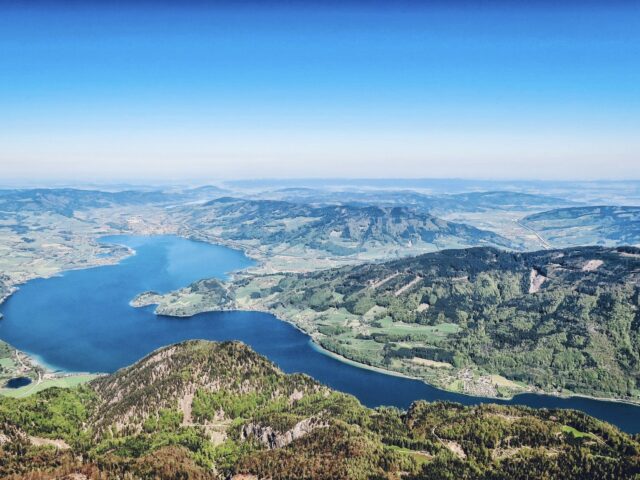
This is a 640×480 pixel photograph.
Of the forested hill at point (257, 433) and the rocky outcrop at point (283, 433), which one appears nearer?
the forested hill at point (257, 433)

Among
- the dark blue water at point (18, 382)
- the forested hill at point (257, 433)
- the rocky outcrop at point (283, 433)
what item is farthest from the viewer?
the dark blue water at point (18, 382)

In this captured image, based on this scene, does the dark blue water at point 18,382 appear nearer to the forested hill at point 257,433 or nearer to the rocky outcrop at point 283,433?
the forested hill at point 257,433

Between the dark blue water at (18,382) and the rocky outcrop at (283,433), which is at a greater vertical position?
the rocky outcrop at (283,433)

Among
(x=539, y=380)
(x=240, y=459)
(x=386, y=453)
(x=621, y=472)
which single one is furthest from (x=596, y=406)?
(x=240, y=459)

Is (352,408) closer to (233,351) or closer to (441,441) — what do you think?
(441,441)

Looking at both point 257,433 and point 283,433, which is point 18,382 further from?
point 283,433

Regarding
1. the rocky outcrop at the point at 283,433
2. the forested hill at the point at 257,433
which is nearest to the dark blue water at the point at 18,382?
the forested hill at the point at 257,433

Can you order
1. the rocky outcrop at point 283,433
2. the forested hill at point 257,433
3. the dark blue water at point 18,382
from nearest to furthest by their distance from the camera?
the forested hill at point 257,433
the rocky outcrop at point 283,433
the dark blue water at point 18,382

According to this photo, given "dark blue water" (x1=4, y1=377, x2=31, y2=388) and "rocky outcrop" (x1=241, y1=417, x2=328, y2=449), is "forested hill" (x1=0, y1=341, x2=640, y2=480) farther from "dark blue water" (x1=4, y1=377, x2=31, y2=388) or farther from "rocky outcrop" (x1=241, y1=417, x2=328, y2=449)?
"dark blue water" (x1=4, y1=377, x2=31, y2=388)

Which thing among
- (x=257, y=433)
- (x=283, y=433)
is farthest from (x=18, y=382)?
(x=283, y=433)
